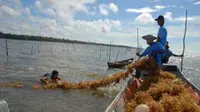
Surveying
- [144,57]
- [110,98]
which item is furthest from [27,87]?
[144,57]

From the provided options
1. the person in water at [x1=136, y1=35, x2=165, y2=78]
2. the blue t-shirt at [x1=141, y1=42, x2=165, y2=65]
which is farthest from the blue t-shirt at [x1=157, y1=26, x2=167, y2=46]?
the blue t-shirt at [x1=141, y1=42, x2=165, y2=65]

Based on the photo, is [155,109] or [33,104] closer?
[155,109]

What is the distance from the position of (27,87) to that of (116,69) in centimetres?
2631

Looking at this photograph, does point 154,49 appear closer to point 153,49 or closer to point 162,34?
point 153,49

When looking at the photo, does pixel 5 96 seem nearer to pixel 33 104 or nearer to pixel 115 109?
pixel 33 104

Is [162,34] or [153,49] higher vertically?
[162,34]

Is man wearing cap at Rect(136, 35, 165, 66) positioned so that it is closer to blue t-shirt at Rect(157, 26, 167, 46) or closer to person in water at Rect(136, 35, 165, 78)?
person in water at Rect(136, 35, 165, 78)

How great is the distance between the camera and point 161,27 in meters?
10.7

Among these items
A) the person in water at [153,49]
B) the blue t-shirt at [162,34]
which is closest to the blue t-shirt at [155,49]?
the person in water at [153,49]

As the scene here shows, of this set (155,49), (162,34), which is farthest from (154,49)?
(162,34)

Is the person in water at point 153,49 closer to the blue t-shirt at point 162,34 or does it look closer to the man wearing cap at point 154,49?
the man wearing cap at point 154,49

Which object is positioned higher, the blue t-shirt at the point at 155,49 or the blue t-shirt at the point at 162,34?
the blue t-shirt at the point at 162,34

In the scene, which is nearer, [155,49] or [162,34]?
[155,49]

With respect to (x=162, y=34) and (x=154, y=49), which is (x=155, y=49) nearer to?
(x=154, y=49)
